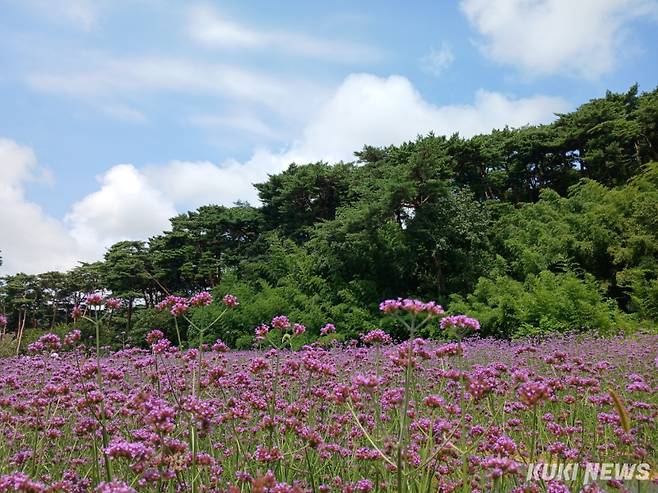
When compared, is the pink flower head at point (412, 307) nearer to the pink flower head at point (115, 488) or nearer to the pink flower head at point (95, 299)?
the pink flower head at point (115, 488)

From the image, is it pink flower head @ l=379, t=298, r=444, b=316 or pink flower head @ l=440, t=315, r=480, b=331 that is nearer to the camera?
pink flower head @ l=379, t=298, r=444, b=316

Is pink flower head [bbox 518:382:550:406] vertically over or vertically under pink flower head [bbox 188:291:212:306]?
under

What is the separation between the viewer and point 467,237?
18000 millimetres

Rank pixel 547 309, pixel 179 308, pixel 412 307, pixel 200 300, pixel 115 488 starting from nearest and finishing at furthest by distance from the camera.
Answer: pixel 115 488, pixel 412 307, pixel 179 308, pixel 200 300, pixel 547 309

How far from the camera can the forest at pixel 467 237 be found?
15.0 metres

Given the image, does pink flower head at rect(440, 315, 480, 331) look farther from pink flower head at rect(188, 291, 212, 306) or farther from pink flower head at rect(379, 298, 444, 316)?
pink flower head at rect(188, 291, 212, 306)

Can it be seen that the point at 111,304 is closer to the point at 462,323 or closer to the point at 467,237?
the point at 462,323

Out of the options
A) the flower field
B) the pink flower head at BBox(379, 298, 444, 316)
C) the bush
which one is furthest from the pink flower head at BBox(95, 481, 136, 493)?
the bush

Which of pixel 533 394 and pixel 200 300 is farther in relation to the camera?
pixel 200 300

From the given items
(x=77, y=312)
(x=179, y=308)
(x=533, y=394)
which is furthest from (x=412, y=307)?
(x=77, y=312)

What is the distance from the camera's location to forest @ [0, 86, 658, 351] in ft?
49.3

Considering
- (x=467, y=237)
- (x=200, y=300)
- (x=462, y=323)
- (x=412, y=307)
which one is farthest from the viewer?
(x=467, y=237)

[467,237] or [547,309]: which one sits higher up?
[467,237]

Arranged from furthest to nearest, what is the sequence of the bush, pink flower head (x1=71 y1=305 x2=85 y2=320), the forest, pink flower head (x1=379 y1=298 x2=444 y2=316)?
1. the forest
2. the bush
3. pink flower head (x1=71 y1=305 x2=85 y2=320)
4. pink flower head (x1=379 y1=298 x2=444 y2=316)
